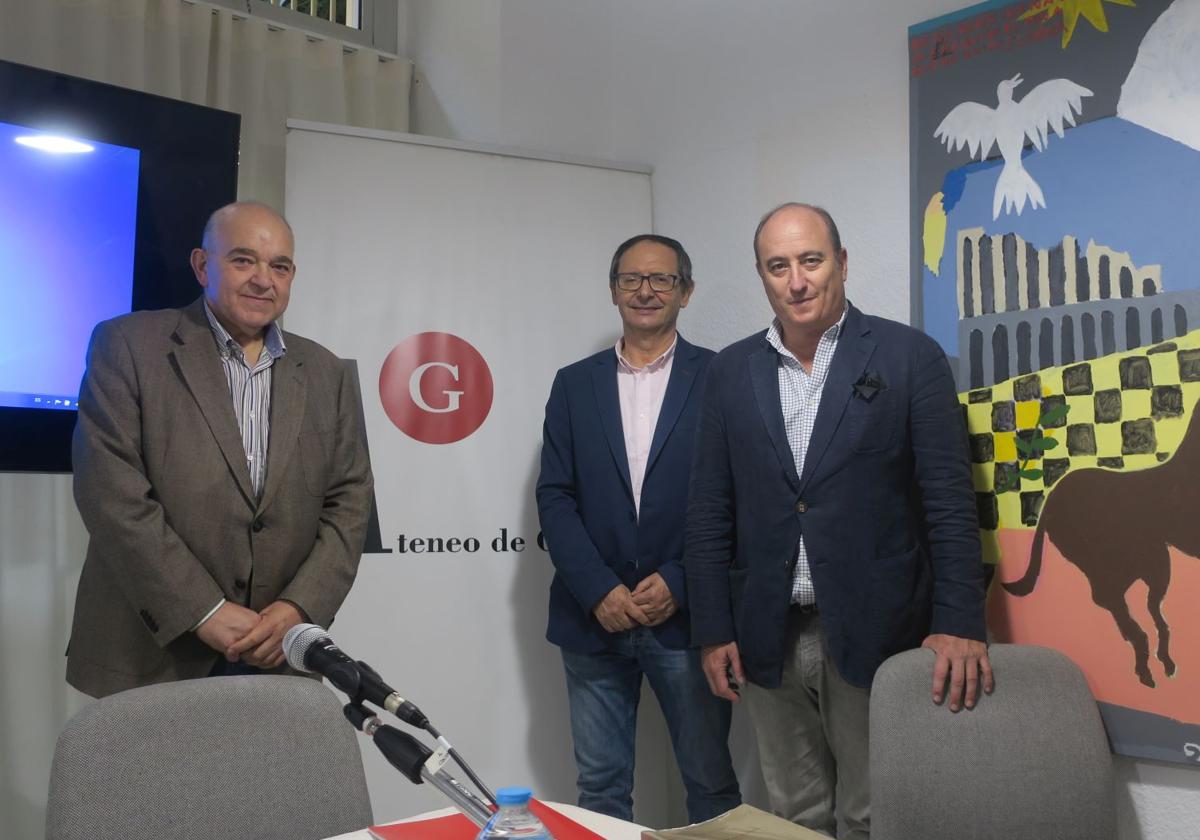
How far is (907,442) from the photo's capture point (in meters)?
2.38

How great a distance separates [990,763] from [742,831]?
3.10ft

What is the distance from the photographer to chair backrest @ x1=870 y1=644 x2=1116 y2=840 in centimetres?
198

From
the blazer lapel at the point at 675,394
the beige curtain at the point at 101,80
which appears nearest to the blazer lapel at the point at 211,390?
the blazer lapel at the point at 675,394

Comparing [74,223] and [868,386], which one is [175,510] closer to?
[74,223]

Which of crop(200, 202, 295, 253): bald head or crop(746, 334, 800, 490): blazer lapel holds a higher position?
crop(200, 202, 295, 253): bald head

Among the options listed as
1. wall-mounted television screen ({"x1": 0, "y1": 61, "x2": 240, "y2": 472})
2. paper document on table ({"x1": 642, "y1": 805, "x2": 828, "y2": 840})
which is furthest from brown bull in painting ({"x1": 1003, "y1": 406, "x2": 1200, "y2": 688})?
wall-mounted television screen ({"x1": 0, "y1": 61, "x2": 240, "y2": 472})

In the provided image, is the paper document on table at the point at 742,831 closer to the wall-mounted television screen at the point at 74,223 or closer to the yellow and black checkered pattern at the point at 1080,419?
the yellow and black checkered pattern at the point at 1080,419

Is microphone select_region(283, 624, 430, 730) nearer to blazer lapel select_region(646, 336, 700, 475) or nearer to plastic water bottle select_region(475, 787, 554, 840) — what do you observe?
plastic water bottle select_region(475, 787, 554, 840)

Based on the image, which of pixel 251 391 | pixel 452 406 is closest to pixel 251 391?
pixel 251 391

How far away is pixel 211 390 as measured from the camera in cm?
233

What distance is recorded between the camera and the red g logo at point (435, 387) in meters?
3.31

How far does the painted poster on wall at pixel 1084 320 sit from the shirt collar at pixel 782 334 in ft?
1.20

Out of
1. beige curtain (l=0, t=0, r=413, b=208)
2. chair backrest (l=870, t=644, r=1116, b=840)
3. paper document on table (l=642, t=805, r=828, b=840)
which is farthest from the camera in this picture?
beige curtain (l=0, t=0, r=413, b=208)

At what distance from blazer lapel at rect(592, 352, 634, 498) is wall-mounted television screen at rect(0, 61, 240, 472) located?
3.93ft
